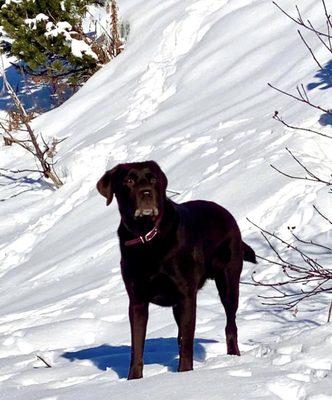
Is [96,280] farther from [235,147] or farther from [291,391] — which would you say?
[291,391]

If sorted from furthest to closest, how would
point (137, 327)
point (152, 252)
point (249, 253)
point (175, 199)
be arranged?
point (175, 199)
point (249, 253)
point (137, 327)
point (152, 252)

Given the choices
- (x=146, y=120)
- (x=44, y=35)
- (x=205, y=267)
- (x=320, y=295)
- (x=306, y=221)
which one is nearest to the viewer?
(x=205, y=267)

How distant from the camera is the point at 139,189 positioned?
17.5ft

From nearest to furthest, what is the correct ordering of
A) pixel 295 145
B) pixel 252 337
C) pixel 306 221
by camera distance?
pixel 252 337 < pixel 306 221 < pixel 295 145

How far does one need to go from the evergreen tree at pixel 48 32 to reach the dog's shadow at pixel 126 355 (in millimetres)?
15101

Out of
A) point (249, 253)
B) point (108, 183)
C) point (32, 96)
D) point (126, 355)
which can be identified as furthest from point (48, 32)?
A: point (108, 183)

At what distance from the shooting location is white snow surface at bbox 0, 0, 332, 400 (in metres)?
5.11

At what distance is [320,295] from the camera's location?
7848mm

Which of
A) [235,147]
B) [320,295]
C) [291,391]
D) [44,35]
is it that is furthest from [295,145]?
[44,35]

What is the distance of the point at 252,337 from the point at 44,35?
16.0m

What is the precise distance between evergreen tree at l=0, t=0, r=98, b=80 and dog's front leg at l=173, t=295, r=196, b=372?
16.6 meters

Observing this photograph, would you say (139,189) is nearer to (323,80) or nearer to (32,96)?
(323,80)

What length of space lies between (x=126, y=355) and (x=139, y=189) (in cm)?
162

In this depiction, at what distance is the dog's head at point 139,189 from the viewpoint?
5301mm
